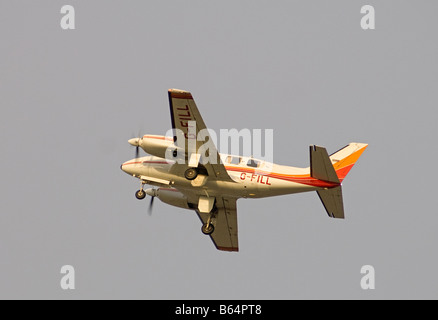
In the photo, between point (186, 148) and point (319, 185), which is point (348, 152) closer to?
point (319, 185)

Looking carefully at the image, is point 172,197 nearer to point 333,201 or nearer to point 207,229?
point 207,229

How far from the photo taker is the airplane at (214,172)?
51375 mm

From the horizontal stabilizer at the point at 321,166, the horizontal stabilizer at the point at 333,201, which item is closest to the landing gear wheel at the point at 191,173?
the horizontal stabilizer at the point at 321,166

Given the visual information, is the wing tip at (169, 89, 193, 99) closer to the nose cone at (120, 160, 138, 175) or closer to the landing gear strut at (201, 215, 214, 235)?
the nose cone at (120, 160, 138, 175)

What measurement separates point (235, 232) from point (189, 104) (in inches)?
494

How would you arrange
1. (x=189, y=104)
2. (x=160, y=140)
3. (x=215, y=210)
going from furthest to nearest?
(x=215, y=210) → (x=160, y=140) → (x=189, y=104)

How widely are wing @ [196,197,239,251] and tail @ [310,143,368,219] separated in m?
7.20

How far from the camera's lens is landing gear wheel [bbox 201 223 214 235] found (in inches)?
2251

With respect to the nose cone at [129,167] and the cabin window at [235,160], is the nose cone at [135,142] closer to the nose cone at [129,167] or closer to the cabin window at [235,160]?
the nose cone at [129,167]

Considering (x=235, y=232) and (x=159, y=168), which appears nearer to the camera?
(x=159, y=168)

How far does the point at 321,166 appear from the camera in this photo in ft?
167

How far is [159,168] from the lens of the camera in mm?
56125

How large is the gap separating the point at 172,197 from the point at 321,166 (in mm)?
12017

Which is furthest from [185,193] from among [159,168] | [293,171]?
[293,171]
